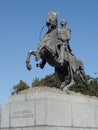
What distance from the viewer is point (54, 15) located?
22578 mm

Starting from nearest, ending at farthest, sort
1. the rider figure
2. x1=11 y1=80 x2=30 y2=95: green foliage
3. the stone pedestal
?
the stone pedestal, the rider figure, x1=11 y1=80 x2=30 y2=95: green foliage

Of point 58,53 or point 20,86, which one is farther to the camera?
point 20,86

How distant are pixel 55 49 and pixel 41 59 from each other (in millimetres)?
847

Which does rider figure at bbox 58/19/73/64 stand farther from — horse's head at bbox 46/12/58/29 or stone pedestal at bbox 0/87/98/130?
stone pedestal at bbox 0/87/98/130

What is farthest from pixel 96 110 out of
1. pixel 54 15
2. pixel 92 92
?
pixel 92 92

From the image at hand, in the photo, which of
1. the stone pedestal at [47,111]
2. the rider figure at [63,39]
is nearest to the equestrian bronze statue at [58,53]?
the rider figure at [63,39]

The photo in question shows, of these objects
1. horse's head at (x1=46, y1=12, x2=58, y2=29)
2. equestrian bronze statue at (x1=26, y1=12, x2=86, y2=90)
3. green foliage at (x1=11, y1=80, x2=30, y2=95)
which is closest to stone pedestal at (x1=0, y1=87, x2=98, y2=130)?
equestrian bronze statue at (x1=26, y1=12, x2=86, y2=90)

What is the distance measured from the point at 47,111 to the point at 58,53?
3364mm

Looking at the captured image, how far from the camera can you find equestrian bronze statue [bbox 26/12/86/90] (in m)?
22.0

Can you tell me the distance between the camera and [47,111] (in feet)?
66.7

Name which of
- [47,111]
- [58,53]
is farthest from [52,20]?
[47,111]

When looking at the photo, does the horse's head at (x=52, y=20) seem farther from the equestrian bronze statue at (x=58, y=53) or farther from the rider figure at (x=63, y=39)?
the rider figure at (x=63, y=39)

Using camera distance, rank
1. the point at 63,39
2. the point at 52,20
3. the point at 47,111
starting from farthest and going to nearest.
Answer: the point at 63,39, the point at 52,20, the point at 47,111

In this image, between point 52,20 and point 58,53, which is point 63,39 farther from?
point 52,20
